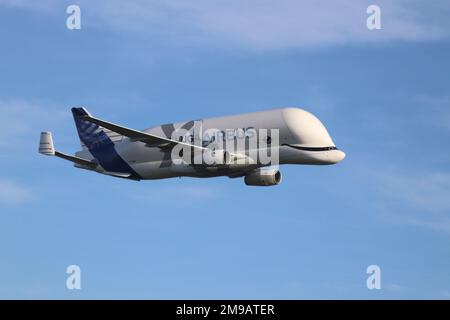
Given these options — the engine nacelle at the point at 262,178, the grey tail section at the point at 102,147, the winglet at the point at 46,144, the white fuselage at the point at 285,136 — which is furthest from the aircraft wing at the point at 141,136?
the winglet at the point at 46,144

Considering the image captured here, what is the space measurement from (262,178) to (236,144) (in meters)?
4.68

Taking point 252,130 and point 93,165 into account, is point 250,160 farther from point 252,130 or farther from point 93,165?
point 93,165

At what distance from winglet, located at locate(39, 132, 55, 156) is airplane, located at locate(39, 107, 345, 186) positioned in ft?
23.7

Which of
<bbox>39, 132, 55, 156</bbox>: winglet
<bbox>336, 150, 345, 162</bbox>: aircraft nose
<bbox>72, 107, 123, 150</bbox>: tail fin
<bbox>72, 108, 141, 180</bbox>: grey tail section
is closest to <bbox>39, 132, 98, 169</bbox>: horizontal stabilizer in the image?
<bbox>39, 132, 55, 156</bbox>: winglet

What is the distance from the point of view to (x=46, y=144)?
86125 mm

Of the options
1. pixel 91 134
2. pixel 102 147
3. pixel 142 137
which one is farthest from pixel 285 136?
pixel 91 134

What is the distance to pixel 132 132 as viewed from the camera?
257ft

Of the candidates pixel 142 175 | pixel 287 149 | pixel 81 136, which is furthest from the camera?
pixel 81 136

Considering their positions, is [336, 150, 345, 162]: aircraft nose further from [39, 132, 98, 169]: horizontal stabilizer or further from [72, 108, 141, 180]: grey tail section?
[39, 132, 98, 169]: horizontal stabilizer

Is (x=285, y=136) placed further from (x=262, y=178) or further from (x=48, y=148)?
(x=48, y=148)

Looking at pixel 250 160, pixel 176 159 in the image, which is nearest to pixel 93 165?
pixel 176 159

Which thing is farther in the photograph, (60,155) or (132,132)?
(60,155)

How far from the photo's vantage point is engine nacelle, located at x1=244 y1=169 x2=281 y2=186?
3211 inches

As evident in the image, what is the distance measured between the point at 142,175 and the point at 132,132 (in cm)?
738
